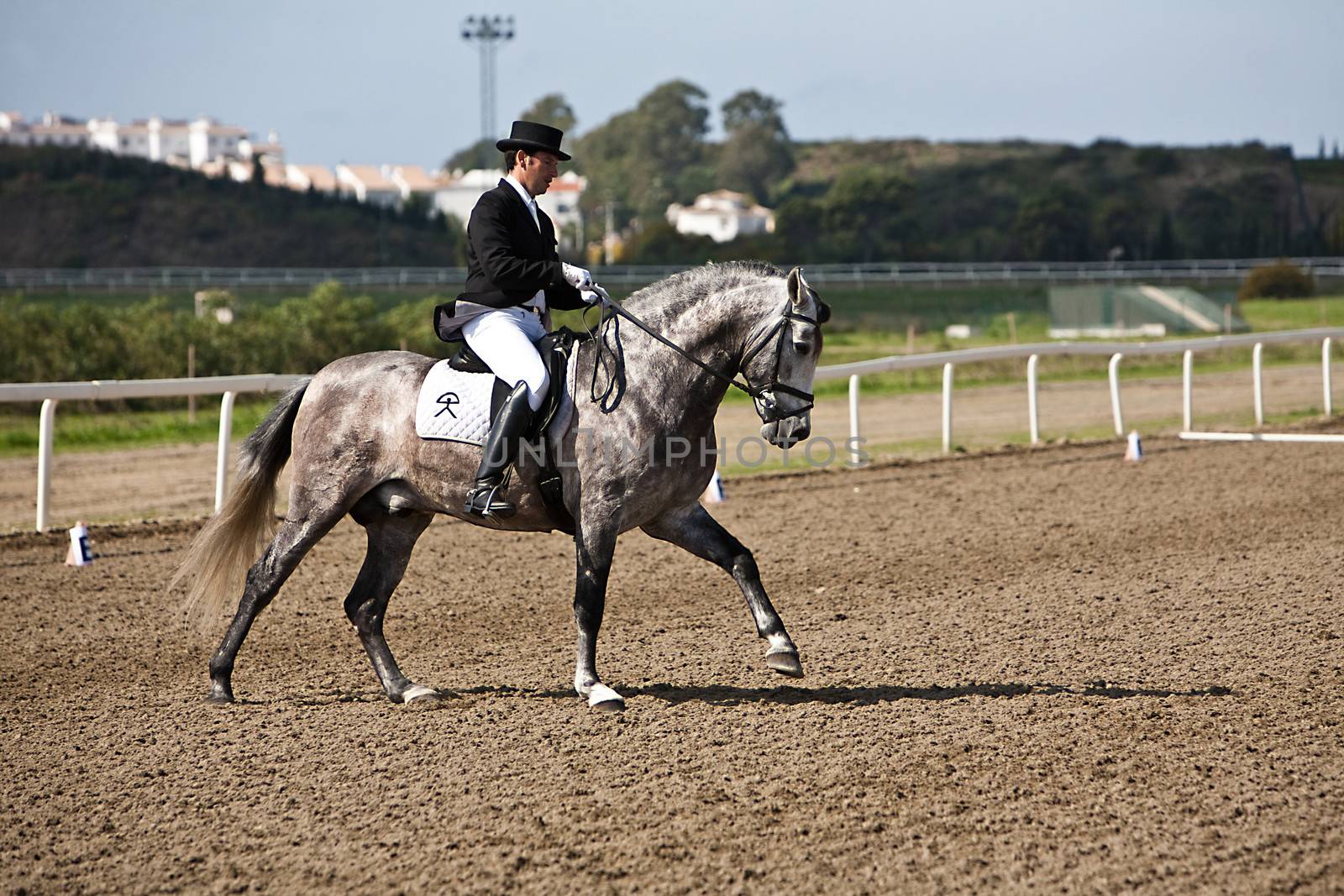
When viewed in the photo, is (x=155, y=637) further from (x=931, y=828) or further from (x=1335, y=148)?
(x=1335, y=148)

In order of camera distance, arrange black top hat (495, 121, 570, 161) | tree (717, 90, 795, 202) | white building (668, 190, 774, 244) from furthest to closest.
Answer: tree (717, 90, 795, 202) → white building (668, 190, 774, 244) → black top hat (495, 121, 570, 161)

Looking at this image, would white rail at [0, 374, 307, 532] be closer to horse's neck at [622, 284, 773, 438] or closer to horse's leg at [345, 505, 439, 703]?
horse's leg at [345, 505, 439, 703]

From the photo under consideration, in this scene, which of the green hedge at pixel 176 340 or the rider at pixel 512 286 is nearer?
the rider at pixel 512 286

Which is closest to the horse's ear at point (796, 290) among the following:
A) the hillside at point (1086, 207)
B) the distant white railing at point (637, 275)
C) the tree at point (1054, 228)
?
the distant white railing at point (637, 275)

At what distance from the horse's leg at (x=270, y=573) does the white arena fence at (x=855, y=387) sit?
0.91 meters

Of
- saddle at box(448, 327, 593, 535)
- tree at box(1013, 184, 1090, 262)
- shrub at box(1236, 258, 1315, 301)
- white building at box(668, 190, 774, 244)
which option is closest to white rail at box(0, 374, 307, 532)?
saddle at box(448, 327, 593, 535)

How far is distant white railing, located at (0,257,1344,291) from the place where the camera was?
55.2 meters

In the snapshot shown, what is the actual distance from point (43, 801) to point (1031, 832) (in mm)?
3451

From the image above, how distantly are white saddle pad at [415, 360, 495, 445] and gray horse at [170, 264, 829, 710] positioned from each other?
0.22 ft

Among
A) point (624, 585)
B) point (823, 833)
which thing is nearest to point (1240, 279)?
point (624, 585)

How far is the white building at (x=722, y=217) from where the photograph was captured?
121 metres

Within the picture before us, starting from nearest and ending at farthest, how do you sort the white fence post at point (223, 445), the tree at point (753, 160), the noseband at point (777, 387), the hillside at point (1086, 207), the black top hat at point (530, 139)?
the noseband at point (777, 387) → the black top hat at point (530, 139) → the white fence post at point (223, 445) → the hillside at point (1086, 207) → the tree at point (753, 160)

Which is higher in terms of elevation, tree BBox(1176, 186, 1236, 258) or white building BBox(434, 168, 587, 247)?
white building BBox(434, 168, 587, 247)

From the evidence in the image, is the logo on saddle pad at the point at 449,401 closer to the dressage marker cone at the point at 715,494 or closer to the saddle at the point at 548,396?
the saddle at the point at 548,396
